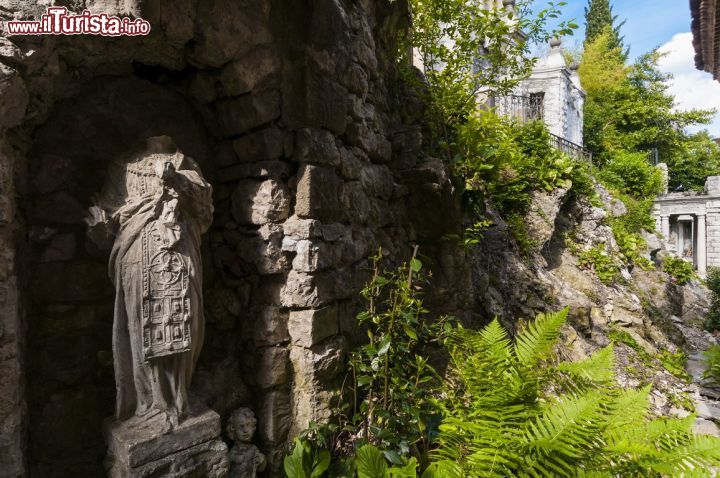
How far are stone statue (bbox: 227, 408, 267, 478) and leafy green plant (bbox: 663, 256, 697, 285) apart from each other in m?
11.2

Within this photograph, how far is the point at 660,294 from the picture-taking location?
8320mm

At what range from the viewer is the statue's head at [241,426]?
8.16 ft

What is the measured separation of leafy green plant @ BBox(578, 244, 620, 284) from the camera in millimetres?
6992

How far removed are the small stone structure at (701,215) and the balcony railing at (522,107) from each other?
562cm

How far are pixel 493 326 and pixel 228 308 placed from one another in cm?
193

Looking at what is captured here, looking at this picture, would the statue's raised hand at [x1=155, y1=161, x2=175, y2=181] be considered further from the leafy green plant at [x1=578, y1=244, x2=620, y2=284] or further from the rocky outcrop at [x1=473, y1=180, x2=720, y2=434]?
the leafy green plant at [x1=578, y1=244, x2=620, y2=284]

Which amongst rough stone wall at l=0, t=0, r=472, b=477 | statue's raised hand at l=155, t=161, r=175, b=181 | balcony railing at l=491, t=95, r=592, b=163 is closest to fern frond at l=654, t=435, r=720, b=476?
rough stone wall at l=0, t=0, r=472, b=477

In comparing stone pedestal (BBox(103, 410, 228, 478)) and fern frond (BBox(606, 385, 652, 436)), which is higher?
stone pedestal (BBox(103, 410, 228, 478))

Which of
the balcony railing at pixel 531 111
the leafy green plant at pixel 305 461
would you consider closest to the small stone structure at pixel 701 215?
the balcony railing at pixel 531 111

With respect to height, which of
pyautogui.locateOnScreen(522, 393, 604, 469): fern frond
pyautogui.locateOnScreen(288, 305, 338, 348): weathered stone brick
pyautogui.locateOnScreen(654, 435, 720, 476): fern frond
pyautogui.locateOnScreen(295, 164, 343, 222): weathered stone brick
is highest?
pyautogui.locateOnScreen(295, 164, 343, 222): weathered stone brick

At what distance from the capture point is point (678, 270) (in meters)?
10.3

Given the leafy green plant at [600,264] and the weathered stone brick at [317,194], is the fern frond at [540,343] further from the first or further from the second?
the leafy green plant at [600,264]

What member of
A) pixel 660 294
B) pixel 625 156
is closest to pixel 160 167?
pixel 660 294

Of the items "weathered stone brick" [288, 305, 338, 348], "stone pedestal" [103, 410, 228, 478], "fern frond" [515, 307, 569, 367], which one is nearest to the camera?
"stone pedestal" [103, 410, 228, 478]
